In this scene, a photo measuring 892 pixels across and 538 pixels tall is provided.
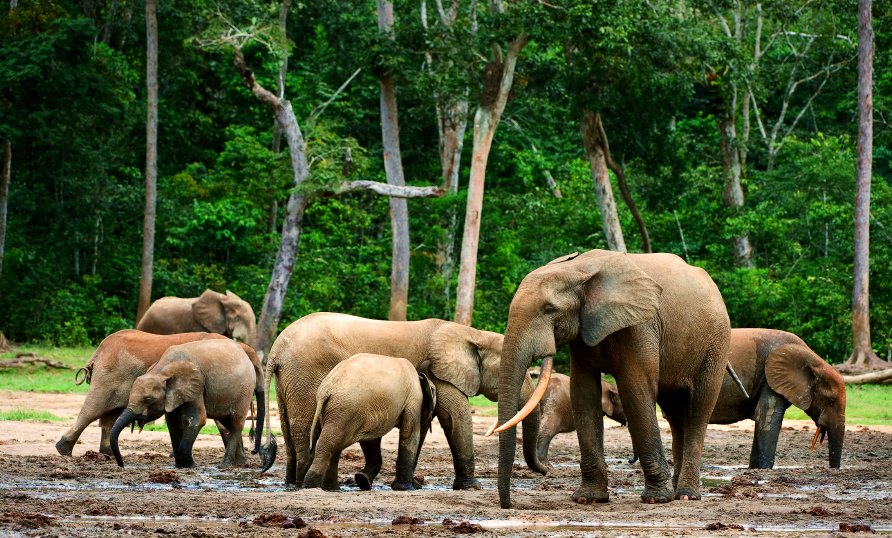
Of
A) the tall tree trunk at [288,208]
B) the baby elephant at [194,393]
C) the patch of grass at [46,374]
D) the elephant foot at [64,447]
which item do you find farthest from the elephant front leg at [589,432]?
the tall tree trunk at [288,208]

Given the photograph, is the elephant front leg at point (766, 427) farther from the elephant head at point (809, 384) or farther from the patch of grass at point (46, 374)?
the patch of grass at point (46, 374)

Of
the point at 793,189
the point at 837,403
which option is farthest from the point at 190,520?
the point at 793,189

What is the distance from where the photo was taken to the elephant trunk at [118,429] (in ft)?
42.7

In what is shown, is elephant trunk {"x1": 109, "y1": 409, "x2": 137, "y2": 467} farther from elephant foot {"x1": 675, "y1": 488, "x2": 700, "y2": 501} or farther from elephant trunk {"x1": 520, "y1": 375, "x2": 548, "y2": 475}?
elephant foot {"x1": 675, "y1": 488, "x2": 700, "y2": 501}

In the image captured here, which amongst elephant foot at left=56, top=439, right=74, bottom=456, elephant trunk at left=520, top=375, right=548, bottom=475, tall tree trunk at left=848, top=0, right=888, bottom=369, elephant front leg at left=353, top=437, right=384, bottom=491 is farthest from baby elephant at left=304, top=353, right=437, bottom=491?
tall tree trunk at left=848, top=0, right=888, bottom=369

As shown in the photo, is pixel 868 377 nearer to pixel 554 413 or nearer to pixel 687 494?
pixel 554 413

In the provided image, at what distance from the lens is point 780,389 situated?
48.7ft

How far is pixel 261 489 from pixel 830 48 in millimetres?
31240

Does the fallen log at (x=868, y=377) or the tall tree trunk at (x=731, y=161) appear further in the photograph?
the tall tree trunk at (x=731, y=161)

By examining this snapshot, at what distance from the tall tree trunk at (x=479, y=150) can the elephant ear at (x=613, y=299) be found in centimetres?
1742

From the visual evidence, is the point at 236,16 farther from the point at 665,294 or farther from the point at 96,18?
the point at 665,294

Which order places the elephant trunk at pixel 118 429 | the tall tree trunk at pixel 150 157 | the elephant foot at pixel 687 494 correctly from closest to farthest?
the elephant foot at pixel 687 494, the elephant trunk at pixel 118 429, the tall tree trunk at pixel 150 157

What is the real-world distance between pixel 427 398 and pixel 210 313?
13658 millimetres

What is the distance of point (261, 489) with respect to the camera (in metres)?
12.2
